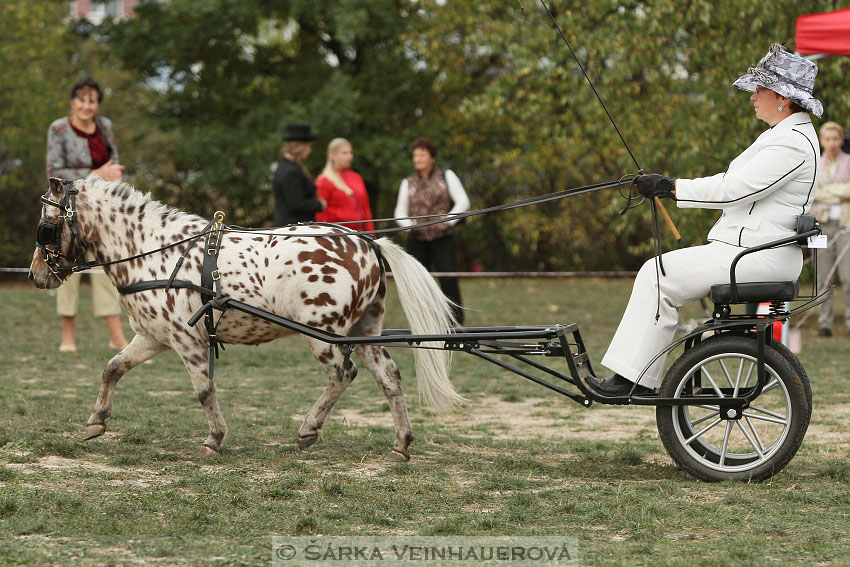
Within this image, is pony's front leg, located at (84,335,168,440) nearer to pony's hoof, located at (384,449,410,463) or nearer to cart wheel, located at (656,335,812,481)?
pony's hoof, located at (384,449,410,463)

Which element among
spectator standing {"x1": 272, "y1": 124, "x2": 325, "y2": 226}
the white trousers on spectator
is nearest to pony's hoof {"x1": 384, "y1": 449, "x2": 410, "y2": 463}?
spectator standing {"x1": 272, "y1": 124, "x2": 325, "y2": 226}

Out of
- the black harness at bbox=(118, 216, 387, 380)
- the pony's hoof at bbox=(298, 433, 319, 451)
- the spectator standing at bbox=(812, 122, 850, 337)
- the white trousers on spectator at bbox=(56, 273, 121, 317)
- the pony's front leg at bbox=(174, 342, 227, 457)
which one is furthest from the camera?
the spectator standing at bbox=(812, 122, 850, 337)

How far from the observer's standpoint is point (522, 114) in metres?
14.3

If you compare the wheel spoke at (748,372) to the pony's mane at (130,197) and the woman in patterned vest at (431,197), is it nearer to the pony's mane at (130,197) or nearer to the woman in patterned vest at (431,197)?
the pony's mane at (130,197)

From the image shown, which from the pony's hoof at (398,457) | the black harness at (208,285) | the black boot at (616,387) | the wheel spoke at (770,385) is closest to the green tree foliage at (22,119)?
the black harness at (208,285)

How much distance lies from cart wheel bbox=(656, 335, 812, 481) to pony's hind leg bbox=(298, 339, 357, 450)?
1809 millimetres

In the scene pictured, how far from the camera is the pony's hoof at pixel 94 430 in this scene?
644 cm

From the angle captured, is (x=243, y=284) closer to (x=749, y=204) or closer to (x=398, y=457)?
→ (x=398, y=457)

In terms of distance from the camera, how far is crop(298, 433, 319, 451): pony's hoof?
644 centimetres

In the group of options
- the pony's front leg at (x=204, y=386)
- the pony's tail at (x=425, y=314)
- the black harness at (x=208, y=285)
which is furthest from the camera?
the pony's tail at (x=425, y=314)

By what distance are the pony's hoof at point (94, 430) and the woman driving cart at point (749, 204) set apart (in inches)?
119

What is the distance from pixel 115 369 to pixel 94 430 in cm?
37

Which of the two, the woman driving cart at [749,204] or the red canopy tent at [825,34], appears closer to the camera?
the woman driving cart at [749,204]

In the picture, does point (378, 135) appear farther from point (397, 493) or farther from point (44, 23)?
point (397, 493)
